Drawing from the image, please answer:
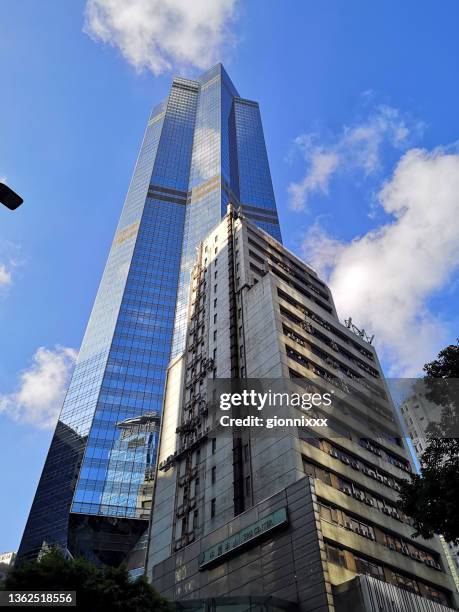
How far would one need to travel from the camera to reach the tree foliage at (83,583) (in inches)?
884

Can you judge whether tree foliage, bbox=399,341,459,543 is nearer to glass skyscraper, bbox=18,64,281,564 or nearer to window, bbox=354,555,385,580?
window, bbox=354,555,385,580

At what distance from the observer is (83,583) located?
22.9m

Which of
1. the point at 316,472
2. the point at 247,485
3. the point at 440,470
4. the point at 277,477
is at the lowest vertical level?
the point at 440,470

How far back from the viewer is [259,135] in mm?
198125

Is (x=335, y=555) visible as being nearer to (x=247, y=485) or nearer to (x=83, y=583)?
(x=247, y=485)

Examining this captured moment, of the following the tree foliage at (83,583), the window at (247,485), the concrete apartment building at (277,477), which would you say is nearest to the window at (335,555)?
the concrete apartment building at (277,477)

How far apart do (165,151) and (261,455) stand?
15008cm

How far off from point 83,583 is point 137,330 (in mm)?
92064

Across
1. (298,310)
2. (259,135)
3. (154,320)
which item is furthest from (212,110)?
(298,310)

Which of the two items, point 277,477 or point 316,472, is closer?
point 277,477

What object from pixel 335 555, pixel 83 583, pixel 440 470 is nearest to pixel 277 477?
pixel 335 555

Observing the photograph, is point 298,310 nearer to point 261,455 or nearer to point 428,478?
point 261,455

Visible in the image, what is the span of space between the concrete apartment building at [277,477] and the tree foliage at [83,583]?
6732 mm

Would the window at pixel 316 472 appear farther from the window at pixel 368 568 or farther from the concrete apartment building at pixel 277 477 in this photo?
the window at pixel 368 568
